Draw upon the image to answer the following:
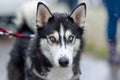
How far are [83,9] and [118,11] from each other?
2.24 meters

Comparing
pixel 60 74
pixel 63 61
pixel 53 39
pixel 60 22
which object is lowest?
pixel 60 74

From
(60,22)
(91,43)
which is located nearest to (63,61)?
(60,22)

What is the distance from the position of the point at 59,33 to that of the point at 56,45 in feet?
0.42

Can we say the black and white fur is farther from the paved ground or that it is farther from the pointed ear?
the paved ground

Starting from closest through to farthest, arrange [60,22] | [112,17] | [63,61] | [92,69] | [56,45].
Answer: [63,61] → [56,45] → [60,22] → [112,17] → [92,69]

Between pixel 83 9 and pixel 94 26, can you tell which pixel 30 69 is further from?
pixel 94 26

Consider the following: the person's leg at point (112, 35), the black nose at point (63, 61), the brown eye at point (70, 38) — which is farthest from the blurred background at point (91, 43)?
the black nose at point (63, 61)

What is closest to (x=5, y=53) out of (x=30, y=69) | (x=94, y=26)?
(x=94, y=26)

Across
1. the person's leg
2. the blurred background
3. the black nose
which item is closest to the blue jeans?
the person's leg

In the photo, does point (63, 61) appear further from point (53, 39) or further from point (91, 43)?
point (91, 43)

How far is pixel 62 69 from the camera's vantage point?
5.79 meters

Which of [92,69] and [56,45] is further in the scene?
[92,69]

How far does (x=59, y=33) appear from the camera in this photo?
5.55 m

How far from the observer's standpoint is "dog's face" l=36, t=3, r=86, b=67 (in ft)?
17.9
